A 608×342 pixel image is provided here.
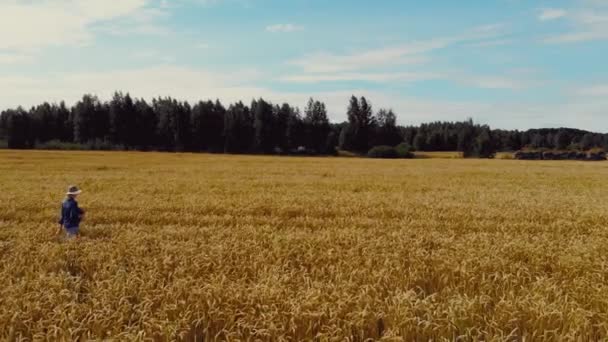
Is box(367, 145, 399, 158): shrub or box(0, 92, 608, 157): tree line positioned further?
box(0, 92, 608, 157): tree line

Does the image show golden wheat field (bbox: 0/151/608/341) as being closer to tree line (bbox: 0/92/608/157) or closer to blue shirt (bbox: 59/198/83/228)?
blue shirt (bbox: 59/198/83/228)

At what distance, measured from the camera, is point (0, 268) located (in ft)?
23.5

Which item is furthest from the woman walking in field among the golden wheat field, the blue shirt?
the golden wheat field

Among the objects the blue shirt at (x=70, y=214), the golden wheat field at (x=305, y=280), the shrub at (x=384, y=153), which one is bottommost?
the golden wheat field at (x=305, y=280)

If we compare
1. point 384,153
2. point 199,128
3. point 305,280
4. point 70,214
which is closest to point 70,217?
point 70,214

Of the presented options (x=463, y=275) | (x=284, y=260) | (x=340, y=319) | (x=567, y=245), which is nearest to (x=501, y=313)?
(x=463, y=275)

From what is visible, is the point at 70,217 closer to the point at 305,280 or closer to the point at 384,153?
the point at 305,280

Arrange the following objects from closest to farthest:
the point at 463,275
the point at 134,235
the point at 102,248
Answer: the point at 463,275 < the point at 102,248 < the point at 134,235

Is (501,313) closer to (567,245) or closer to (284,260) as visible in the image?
(284,260)

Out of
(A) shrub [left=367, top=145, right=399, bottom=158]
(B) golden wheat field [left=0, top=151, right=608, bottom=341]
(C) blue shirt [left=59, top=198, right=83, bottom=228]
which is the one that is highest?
(A) shrub [left=367, top=145, right=399, bottom=158]

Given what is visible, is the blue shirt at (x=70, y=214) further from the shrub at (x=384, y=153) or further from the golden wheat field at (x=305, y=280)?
Result: the shrub at (x=384, y=153)

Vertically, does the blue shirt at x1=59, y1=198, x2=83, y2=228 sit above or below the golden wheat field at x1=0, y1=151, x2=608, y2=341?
above

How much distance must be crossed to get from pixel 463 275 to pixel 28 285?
20.1 feet

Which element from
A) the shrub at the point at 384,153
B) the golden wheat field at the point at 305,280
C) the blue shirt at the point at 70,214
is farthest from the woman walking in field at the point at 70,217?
the shrub at the point at 384,153
